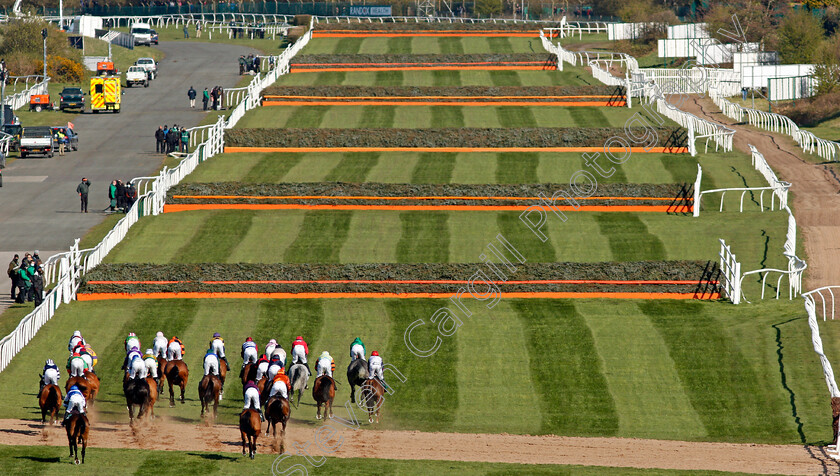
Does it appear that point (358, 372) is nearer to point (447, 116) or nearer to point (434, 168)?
point (434, 168)

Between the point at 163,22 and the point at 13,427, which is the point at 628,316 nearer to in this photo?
the point at 13,427

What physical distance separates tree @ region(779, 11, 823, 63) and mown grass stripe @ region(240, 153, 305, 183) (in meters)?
40.0

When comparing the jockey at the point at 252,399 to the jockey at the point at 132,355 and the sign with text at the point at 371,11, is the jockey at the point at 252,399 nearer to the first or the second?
the jockey at the point at 132,355

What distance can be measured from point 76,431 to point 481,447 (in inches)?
299

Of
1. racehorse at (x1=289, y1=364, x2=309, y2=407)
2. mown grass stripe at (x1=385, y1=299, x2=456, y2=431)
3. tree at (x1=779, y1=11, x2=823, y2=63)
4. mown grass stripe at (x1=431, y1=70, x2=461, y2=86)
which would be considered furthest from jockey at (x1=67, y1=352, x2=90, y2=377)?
tree at (x1=779, y1=11, x2=823, y2=63)

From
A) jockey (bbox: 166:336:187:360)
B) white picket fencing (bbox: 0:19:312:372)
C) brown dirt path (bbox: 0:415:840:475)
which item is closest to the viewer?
brown dirt path (bbox: 0:415:840:475)

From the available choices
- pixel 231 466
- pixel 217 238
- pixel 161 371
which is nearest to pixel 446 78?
pixel 217 238

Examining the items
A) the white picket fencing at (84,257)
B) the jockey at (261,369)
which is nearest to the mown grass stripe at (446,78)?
the white picket fencing at (84,257)

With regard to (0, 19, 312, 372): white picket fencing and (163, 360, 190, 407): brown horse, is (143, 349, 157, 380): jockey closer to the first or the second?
(163, 360, 190, 407): brown horse

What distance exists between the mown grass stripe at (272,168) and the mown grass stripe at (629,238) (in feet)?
42.6

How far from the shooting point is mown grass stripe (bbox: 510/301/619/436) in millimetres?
23016

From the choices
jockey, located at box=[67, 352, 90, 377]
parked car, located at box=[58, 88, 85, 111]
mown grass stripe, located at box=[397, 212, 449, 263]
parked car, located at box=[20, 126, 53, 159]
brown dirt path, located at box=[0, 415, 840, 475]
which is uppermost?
parked car, located at box=[58, 88, 85, 111]

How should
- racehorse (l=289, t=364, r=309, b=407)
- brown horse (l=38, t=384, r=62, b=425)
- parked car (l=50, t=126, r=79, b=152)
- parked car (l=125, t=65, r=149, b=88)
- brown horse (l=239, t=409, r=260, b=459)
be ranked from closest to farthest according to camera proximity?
1. brown horse (l=239, t=409, r=260, b=459)
2. brown horse (l=38, t=384, r=62, b=425)
3. racehorse (l=289, t=364, r=309, b=407)
4. parked car (l=50, t=126, r=79, b=152)
5. parked car (l=125, t=65, r=149, b=88)

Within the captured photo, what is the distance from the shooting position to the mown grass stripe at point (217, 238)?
3406 centimetres
